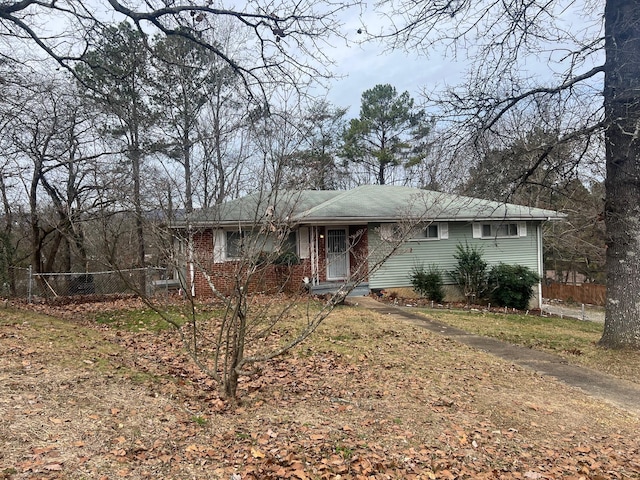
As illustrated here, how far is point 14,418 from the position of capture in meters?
3.49

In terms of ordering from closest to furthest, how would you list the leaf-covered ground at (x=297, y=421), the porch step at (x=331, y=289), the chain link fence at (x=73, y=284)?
the leaf-covered ground at (x=297, y=421)
the chain link fence at (x=73, y=284)
the porch step at (x=331, y=289)

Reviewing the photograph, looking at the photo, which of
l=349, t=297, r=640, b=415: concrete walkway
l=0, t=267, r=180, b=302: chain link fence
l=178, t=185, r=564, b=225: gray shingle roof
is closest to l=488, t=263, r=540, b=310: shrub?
l=178, t=185, r=564, b=225: gray shingle roof

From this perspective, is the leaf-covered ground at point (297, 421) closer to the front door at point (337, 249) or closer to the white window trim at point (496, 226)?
the front door at point (337, 249)

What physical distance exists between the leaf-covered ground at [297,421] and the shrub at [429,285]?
827cm

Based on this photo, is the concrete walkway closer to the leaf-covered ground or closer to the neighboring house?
the leaf-covered ground

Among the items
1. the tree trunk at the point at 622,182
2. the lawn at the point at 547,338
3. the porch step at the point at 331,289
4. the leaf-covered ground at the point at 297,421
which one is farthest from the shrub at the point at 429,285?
the leaf-covered ground at the point at 297,421

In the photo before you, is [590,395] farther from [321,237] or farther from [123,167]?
[123,167]

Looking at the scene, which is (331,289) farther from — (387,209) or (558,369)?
(558,369)

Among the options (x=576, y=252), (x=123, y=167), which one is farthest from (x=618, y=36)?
(x=576, y=252)

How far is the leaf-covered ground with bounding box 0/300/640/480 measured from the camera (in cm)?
322

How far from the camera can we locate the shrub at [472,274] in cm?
1508

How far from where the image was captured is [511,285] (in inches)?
592

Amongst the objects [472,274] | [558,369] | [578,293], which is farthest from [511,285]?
[578,293]

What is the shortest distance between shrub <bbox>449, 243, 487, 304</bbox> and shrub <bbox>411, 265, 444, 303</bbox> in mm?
886
